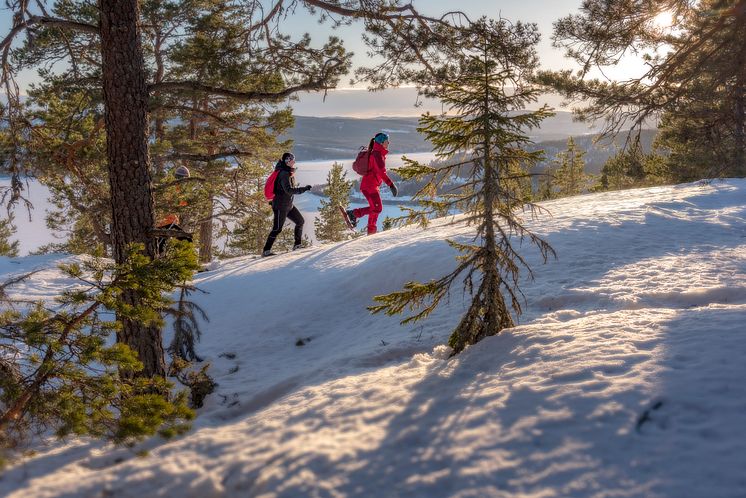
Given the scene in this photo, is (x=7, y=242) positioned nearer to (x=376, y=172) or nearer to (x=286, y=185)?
(x=286, y=185)

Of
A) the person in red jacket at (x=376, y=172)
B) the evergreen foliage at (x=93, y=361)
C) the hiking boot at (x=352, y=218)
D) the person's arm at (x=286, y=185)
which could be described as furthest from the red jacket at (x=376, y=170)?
the evergreen foliage at (x=93, y=361)

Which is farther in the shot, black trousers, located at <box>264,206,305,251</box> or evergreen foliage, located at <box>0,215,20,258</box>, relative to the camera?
evergreen foliage, located at <box>0,215,20,258</box>

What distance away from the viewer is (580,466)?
230cm

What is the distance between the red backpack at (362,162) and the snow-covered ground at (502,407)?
14.1ft

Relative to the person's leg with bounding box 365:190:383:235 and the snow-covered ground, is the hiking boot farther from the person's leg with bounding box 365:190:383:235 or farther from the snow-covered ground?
the snow-covered ground

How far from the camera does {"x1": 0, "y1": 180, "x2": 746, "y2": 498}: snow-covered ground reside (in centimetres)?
234

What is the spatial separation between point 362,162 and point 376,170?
36cm

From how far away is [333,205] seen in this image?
33594mm

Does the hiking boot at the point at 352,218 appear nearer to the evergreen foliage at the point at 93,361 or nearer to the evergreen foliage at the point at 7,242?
the evergreen foliage at the point at 93,361

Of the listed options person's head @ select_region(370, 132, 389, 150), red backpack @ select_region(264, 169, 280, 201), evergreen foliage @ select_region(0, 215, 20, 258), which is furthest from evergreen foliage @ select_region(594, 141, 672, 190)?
evergreen foliage @ select_region(0, 215, 20, 258)

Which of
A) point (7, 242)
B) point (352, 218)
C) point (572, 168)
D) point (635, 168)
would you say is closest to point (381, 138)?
point (352, 218)

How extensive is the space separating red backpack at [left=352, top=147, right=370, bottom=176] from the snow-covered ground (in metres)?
4.29

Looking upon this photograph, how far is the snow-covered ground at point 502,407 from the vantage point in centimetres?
234

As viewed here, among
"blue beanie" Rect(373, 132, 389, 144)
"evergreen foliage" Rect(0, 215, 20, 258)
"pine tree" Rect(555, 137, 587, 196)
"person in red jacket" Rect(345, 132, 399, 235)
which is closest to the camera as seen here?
"blue beanie" Rect(373, 132, 389, 144)
